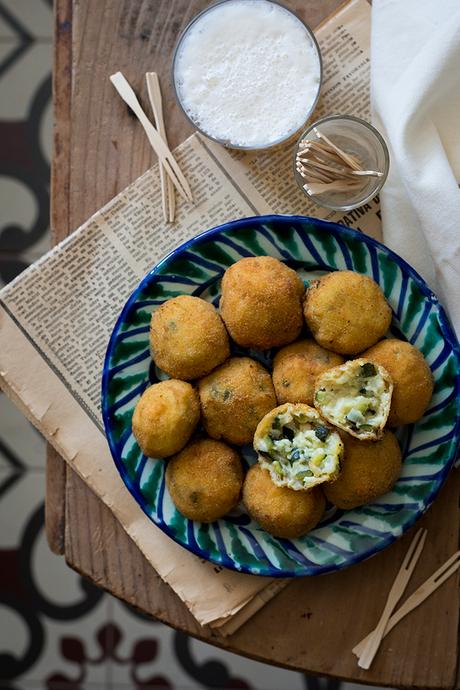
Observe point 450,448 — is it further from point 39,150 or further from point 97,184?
point 39,150

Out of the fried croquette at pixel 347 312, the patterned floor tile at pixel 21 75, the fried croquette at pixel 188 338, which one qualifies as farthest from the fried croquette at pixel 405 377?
the patterned floor tile at pixel 21 75

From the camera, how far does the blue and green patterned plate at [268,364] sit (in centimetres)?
78

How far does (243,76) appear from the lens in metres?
0.81

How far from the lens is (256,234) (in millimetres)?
792

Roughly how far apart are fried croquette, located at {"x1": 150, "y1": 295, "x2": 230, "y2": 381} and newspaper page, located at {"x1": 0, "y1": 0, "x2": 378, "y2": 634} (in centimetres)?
9

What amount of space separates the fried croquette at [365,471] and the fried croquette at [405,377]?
0.03 m

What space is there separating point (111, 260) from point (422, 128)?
0.34 m

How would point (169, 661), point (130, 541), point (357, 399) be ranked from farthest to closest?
1. point (169, 661)
2. point (130, 541)
3. point (357, 399)

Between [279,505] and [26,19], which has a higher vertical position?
[26,19]

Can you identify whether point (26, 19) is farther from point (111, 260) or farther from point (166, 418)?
point (166, 418)

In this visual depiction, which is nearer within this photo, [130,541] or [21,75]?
[130,541]

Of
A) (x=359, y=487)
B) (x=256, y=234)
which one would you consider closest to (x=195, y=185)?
(x=256, y=234)

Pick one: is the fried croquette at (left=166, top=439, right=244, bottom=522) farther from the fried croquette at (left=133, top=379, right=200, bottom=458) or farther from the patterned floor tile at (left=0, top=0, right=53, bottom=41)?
the patterned floor tile at (left=0, top=0, right=53, bottom=41)

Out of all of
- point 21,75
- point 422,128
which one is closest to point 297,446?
point 422,128
